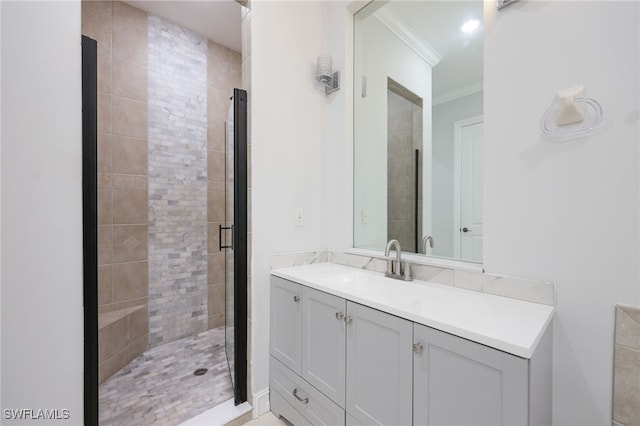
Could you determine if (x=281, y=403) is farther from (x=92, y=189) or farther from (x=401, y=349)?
(x=92, y=189)

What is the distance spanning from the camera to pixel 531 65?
116 cm

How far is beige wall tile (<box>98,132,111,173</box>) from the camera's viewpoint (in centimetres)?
221

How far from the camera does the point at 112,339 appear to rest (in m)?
2.05

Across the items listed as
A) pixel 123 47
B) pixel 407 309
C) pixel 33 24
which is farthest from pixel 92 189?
pixel 123 47

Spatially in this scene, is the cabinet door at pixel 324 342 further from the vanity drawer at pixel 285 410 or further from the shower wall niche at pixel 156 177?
the shower wall niche at pixel 156 177

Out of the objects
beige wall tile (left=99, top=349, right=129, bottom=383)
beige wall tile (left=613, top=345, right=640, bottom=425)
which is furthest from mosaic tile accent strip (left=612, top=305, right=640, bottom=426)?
beige wall tile (left=99, top=349, right=129, bottom=383)

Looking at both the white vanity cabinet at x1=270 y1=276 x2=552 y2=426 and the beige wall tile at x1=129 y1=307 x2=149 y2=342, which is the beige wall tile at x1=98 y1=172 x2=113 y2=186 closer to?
the beige wall tile at x1=129 y1=307 x2=149 y2=342

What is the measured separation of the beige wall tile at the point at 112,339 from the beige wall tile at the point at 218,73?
236cm

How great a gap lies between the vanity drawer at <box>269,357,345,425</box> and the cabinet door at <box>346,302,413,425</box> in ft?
0.40

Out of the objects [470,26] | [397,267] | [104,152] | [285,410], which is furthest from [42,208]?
[470,26]

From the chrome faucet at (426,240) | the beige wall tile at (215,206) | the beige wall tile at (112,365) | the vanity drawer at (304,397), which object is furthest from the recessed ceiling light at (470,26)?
the beige wall tile at (112,365)

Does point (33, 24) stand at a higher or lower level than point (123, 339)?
higher

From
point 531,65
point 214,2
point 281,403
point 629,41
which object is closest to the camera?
point 629,41

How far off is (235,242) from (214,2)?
2.06 m
